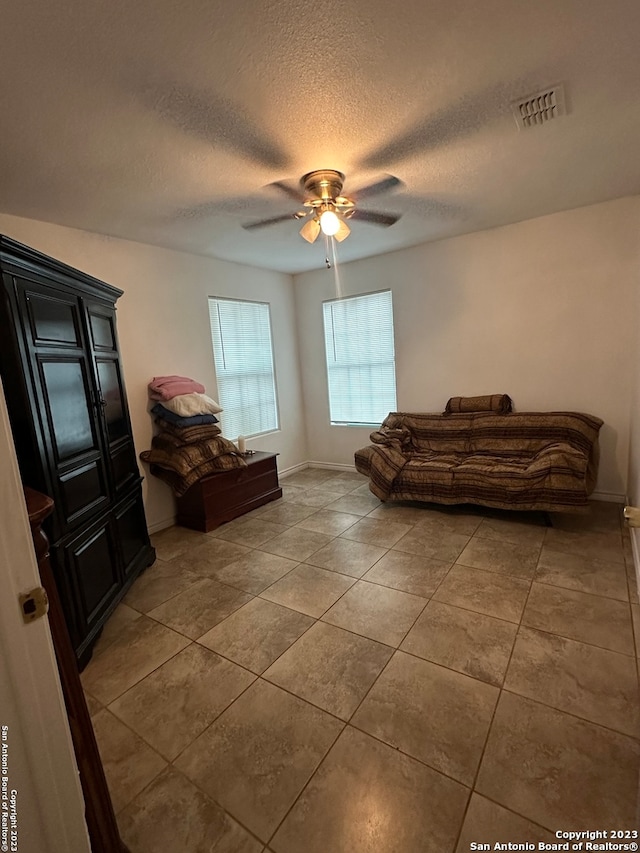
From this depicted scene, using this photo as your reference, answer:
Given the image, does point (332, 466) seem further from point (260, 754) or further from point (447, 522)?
point (260, 754)

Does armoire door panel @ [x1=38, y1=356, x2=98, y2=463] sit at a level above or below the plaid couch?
above

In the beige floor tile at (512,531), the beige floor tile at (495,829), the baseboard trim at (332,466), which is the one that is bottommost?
the beige floor tile at (495,829)

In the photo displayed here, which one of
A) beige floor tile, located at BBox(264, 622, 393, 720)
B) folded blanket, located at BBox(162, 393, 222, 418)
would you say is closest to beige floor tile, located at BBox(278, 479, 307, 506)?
folded blanket, located at BBox(162, 393, 222, 418)

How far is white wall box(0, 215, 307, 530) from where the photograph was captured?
2.92m

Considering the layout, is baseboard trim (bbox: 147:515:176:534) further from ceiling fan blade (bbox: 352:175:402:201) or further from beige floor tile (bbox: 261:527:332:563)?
ceiling fan blade (bbox: 352:175:402:201)

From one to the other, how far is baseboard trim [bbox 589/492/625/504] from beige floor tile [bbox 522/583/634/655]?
1.57 meters

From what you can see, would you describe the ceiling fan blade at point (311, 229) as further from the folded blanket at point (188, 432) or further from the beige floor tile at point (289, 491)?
the beige floor tile at point (289, 491)

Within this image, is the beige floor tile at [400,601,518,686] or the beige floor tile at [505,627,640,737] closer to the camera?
the beige floor tile at [505,627,640,737]

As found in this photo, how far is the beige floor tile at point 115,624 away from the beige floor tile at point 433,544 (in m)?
1.80

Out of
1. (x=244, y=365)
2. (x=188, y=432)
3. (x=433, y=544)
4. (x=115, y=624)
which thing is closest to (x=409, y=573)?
(x=433, y=544)

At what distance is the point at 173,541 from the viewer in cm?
330

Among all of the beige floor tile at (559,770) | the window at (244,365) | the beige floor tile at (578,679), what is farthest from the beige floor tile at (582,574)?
the window at (244,365)

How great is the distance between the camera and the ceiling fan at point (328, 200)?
2.27 meters

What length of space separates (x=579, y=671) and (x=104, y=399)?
2.85 metres
